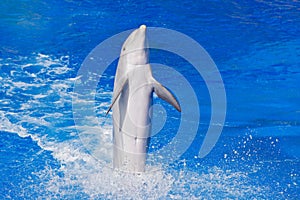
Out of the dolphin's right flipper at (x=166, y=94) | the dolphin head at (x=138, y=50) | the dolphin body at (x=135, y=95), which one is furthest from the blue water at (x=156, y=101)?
the dolphin head at (x=138, y=50)

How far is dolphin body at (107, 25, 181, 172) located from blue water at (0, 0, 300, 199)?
0.66 metres

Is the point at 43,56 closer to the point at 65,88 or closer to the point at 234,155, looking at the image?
the point at 65,88

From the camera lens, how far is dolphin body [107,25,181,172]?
15.3ft

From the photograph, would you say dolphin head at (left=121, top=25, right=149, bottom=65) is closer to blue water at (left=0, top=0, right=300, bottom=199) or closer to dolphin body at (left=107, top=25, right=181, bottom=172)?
dolphin body at (left=107, top=25, right=181, bottom=172)

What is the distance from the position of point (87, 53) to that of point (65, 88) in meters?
1.61

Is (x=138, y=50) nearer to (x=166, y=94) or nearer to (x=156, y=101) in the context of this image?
(x=166, y=94)

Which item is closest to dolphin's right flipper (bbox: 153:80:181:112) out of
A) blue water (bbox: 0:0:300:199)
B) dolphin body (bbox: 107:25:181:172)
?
dolphin body (bbox: 107:25:181:172)

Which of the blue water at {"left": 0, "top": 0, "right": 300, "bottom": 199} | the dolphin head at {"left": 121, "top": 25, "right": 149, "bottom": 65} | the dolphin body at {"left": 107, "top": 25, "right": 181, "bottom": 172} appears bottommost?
the blue water at {"left": 0, "top": 0, "right": 300, "bottom": 199}

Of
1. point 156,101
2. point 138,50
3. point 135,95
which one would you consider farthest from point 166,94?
point 156,101

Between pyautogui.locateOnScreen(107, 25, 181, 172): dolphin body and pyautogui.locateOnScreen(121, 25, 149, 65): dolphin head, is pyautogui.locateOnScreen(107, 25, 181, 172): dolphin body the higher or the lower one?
the lower one

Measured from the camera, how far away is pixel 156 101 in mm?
8023

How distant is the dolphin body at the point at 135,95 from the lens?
4.67m

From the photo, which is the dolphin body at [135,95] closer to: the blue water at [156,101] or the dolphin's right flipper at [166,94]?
the dolphin's right flipper at [166,94]

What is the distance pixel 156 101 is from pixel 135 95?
10.8ft
